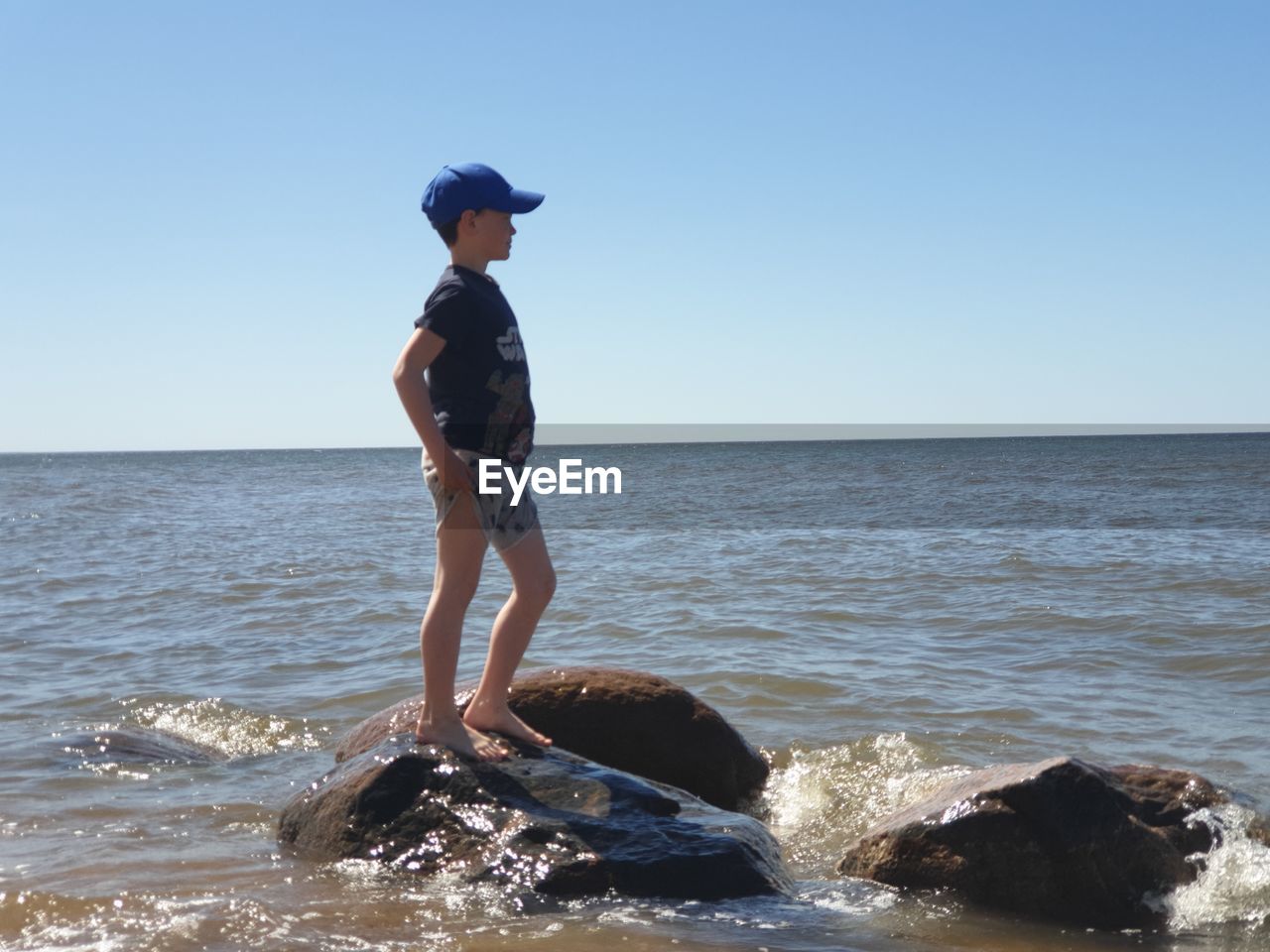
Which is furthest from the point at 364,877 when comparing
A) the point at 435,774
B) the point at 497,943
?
the point at 497,943

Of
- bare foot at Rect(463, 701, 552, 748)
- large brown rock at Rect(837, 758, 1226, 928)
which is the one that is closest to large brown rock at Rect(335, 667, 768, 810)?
bare foot at Rect(463, 701, 552, 748)

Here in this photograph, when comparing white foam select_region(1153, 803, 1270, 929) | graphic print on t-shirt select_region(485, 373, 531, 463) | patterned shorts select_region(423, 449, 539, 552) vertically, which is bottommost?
white foam select_region(1153, 803, 1270, 929)

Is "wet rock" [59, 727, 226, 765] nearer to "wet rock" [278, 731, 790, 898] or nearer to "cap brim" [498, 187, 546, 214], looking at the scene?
"wet rock" [278, 731, 790, 898]

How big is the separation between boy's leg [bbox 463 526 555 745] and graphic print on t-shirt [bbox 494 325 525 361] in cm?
58

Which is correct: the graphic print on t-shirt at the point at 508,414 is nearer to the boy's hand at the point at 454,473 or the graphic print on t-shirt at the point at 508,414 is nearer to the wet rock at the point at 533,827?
the boy's hand at the point at 454,473

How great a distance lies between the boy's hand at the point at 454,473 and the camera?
399cm

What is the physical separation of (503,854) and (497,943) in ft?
1.89

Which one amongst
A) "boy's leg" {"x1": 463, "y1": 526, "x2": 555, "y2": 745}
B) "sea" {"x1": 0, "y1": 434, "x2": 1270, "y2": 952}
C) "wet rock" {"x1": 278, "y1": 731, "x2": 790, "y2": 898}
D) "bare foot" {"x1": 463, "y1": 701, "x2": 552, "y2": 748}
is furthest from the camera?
→ "bare foot" {"x1": 463, "y1": 701, "x2": 552, "y2": 748}

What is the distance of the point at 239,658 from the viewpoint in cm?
889

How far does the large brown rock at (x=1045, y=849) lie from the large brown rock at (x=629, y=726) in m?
1.16

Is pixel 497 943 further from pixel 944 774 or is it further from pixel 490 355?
pixel 944 774

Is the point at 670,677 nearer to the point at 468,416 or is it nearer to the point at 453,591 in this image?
the point at 453,591

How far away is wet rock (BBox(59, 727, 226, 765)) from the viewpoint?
6070mm

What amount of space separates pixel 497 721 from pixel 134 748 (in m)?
2.59
